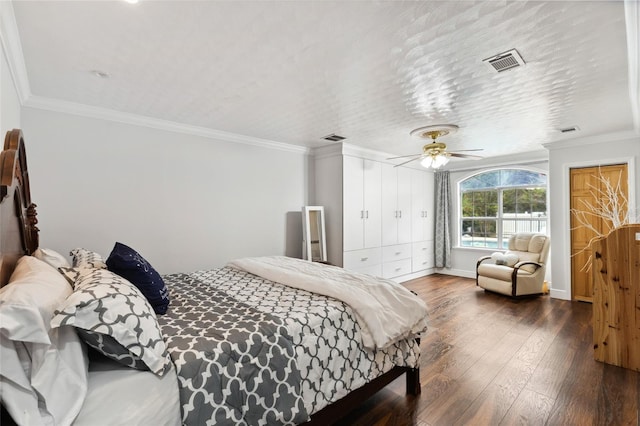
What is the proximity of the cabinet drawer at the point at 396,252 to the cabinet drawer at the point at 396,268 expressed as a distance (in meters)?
0.08

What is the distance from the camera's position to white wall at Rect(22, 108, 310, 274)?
9.85 ft

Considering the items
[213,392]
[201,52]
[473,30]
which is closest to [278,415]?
[213,392]

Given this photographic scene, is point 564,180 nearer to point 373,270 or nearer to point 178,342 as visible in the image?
point 373,270

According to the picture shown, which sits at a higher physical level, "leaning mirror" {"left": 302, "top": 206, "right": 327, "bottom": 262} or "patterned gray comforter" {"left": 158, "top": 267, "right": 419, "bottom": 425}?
"leaning mirror" {"left": 302, "top": 206, "right": 327, "bottom": 262}

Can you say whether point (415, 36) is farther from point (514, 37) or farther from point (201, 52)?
point (201, 52)

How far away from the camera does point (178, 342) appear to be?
1.47 m

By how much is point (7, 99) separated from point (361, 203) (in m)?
4.24

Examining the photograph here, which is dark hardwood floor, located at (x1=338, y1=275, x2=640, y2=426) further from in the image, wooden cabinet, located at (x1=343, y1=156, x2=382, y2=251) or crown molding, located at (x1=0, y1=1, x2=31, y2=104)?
crown molding, located at (x1=0, y1=1, x2=31, y2=104)

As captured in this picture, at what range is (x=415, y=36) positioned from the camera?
1940 millimetres

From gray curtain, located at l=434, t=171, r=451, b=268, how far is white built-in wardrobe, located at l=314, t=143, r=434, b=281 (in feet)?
1.19

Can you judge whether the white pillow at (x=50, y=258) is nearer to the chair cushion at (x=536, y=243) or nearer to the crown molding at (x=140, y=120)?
the crown molding at (x=140, y=120)

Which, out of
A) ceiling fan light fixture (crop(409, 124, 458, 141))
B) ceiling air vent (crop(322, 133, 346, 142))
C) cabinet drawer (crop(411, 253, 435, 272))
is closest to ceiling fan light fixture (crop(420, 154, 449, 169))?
ceiling fan light fixture (crop(409, 124, 458, 141))

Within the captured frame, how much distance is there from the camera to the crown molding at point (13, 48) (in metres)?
1.68

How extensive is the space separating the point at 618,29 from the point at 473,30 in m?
0.88
